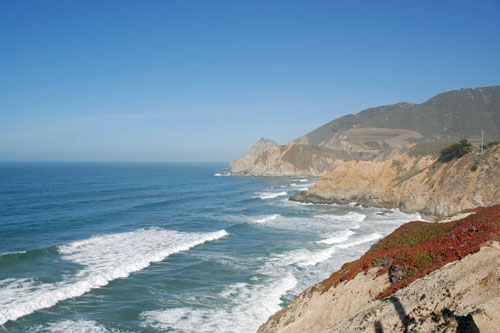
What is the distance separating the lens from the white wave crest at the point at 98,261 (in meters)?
18.5

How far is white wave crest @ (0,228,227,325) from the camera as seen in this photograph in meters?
18.5

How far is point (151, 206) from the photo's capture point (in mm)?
53406

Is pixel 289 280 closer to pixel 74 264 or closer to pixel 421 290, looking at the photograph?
pixel 421 290

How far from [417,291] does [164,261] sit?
21166 mm

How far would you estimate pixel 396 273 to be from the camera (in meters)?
10.5

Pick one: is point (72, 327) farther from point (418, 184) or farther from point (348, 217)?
point (418, 184)

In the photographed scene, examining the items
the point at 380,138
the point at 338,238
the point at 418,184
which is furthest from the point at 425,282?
the point at 380,138

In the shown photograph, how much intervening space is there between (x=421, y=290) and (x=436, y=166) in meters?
44.7

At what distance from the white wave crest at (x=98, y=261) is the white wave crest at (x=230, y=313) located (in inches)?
241

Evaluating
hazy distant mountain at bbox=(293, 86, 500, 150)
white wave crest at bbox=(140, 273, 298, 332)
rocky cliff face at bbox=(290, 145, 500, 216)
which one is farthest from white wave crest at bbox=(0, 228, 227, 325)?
hazy distant mountain at bbox=(293, 86, 500, 150)

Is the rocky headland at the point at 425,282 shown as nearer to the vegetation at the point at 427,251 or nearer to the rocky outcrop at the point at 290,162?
the vegetation at the point at 427,251

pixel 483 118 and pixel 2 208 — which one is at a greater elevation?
pixel 483 118

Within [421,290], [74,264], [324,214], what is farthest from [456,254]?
[324,214]

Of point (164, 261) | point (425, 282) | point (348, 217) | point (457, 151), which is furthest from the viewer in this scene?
point (457, 151)
